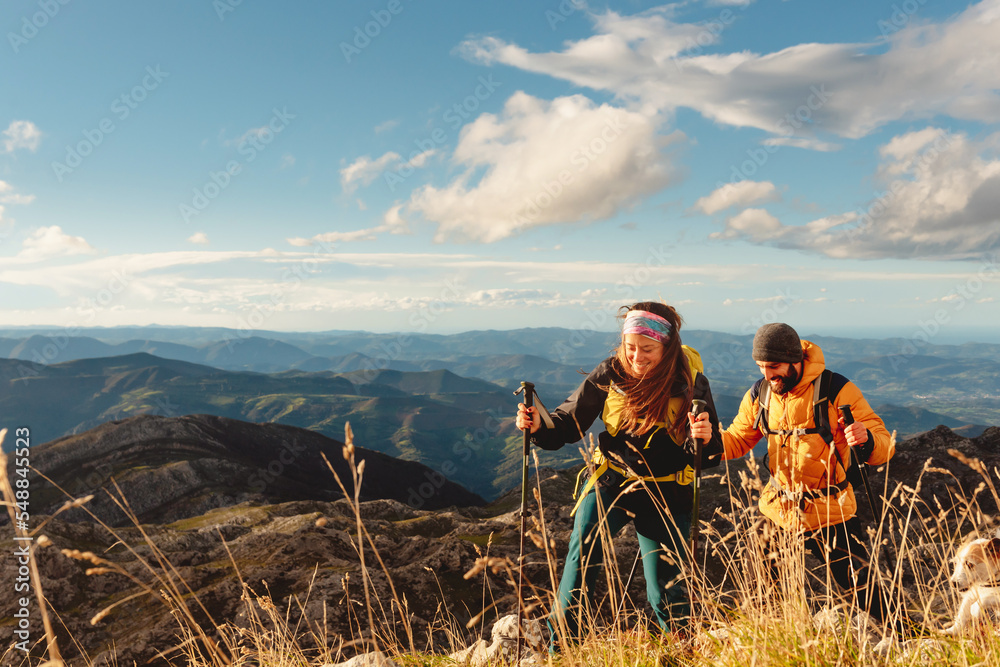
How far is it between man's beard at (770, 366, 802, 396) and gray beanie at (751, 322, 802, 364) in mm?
169

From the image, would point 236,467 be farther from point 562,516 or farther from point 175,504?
point 562,516

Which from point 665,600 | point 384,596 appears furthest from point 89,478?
point 665,600

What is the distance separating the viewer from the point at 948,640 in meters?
3.00

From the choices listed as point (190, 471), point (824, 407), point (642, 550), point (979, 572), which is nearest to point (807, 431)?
point (824, 407)

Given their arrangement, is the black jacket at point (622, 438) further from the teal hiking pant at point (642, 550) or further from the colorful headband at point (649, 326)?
the colorful headband at point (649, 326)

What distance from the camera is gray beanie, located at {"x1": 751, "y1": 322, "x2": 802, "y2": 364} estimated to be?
491 cm

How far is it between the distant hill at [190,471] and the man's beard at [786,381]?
53.9 meters

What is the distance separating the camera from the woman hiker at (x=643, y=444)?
4.54 metres

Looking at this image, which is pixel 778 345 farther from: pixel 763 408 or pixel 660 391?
pixel 660 391

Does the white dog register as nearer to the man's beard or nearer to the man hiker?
the man hiker

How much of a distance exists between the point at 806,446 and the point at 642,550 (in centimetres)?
190

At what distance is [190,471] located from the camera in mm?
72562

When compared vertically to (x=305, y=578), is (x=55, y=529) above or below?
below

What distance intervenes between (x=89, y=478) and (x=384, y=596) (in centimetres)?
8706
